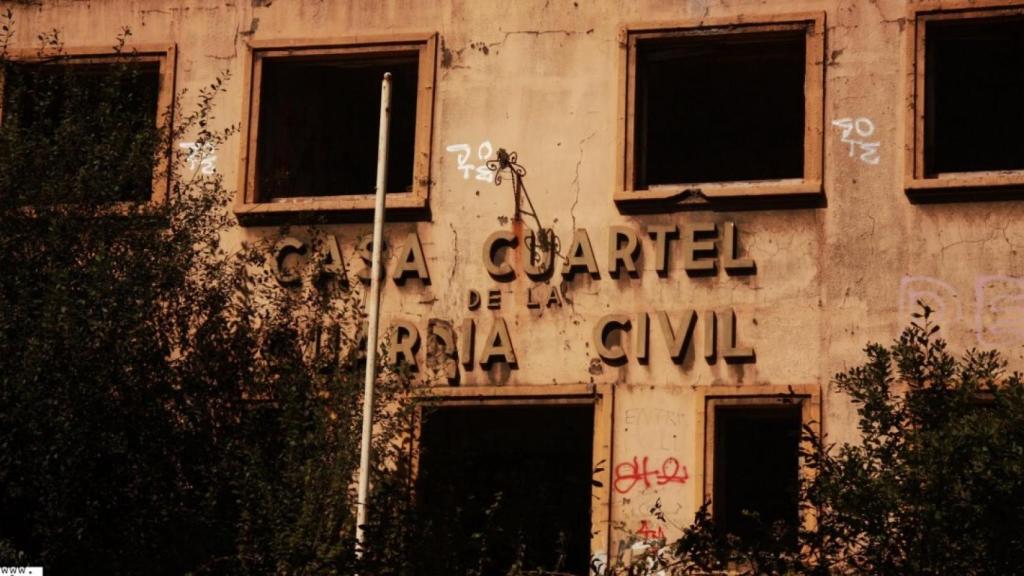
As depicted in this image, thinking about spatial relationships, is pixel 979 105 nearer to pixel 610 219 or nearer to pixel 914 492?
pixel 610 219

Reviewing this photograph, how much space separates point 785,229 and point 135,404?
5.99 metres

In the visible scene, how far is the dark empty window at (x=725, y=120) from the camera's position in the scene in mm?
25300

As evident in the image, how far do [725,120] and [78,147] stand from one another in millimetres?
8601

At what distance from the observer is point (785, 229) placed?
71.5ft

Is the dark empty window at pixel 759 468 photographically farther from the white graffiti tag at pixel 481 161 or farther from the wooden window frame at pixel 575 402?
the white graffiti tag at pixel 481 161

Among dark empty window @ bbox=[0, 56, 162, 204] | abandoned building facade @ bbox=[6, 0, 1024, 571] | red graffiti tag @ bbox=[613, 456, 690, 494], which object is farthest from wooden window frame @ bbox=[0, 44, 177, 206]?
red graffiti tag @ bbox=[613, 456, 690, 494]

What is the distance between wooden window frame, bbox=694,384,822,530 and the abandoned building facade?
1.1 inches

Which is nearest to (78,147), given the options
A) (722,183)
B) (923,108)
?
(722,183)

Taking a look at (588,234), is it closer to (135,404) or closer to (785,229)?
(785,229)

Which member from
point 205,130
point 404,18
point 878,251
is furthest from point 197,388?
point 878,251

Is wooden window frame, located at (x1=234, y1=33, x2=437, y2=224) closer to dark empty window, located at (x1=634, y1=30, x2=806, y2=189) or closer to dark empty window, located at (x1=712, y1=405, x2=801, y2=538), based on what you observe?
dark empty window, located at (x1=634, y1=30, x2=806, y2=189)

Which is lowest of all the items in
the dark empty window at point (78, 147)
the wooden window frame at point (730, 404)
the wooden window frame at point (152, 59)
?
the wooden window frame at point (730, 404)

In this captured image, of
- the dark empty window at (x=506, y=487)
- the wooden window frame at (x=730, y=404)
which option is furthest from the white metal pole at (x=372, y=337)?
the wooden window frame at (x=730, y=404)

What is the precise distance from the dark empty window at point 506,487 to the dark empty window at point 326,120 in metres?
3.06
